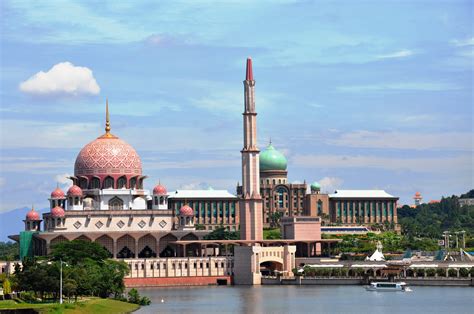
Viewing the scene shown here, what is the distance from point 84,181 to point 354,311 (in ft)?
209

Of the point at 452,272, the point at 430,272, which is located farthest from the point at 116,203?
the point at 452,272

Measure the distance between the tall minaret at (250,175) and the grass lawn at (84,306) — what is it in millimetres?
44565

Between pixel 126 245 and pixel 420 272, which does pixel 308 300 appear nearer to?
pixel 420 272

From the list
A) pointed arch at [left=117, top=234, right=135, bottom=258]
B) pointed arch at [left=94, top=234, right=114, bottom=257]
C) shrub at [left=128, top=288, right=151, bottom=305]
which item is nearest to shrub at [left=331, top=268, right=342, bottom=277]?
pointed arch at [left=117, top=234, right=135, bottom=258]

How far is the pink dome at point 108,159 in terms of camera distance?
14400 centimetres

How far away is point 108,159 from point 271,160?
45.8 meters

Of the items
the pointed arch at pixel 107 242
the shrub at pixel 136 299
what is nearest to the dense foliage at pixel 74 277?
the shrub at pixel 136 299

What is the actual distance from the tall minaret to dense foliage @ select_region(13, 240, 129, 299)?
81.8 feet

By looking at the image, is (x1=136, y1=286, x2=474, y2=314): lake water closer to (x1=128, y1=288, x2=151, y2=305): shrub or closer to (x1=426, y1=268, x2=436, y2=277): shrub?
(x1=128, y1=288, x2=151, y2=305): shrub

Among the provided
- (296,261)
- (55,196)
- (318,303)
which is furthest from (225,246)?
(318,303)

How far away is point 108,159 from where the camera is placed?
14400 centimetres

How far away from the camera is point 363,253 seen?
14125 cm

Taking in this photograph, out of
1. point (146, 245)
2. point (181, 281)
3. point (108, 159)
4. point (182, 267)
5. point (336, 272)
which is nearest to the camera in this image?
point (336, 272)

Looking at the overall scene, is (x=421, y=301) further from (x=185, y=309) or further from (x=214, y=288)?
(x=214, y=288)
